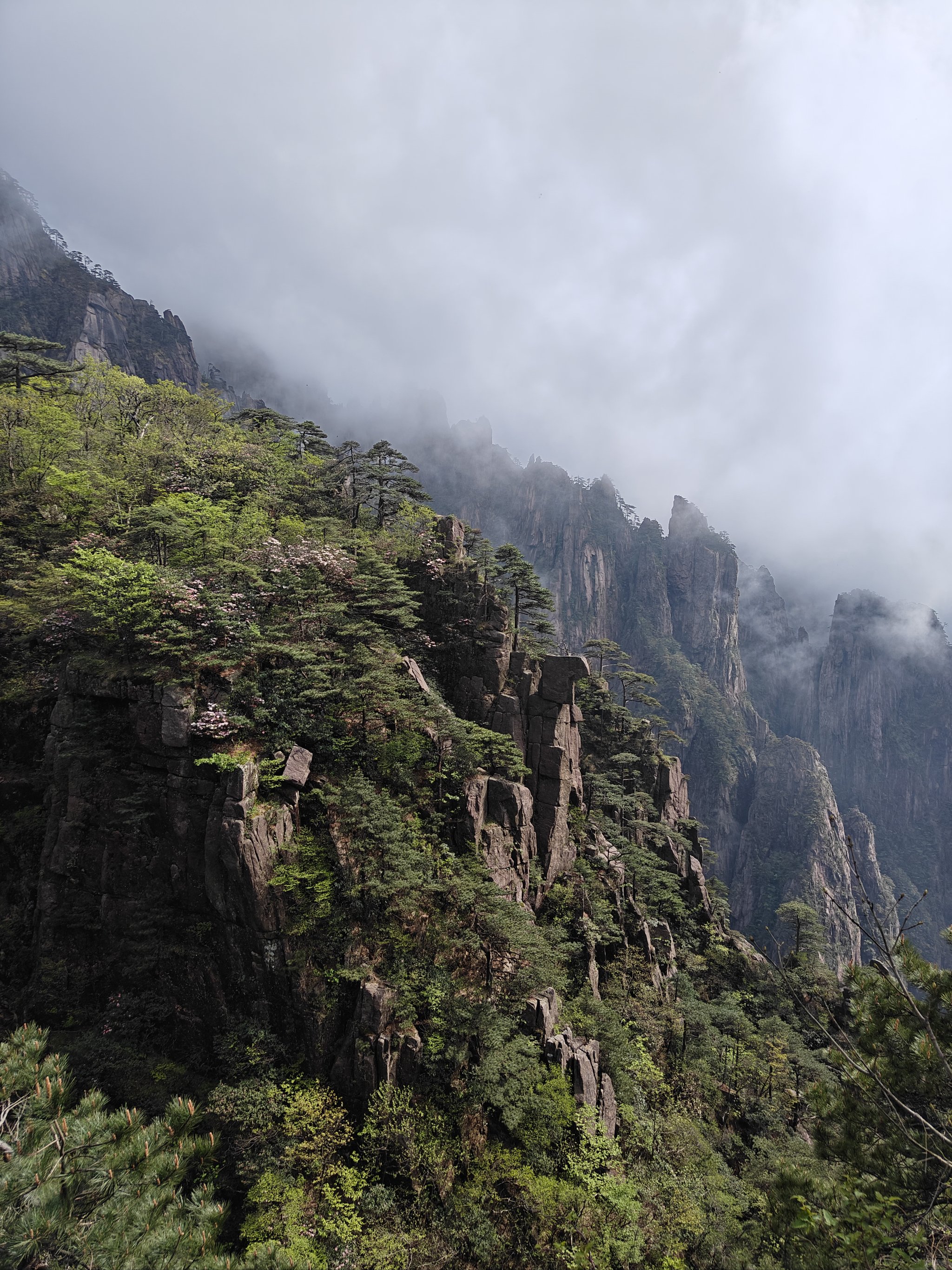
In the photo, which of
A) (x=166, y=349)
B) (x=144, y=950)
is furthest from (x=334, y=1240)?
(x=166, y=349)

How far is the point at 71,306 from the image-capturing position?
78.3 meters

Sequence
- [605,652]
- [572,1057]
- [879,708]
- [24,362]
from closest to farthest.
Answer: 1. [572,1057]
2. [24,362]
3. [605,652]
4. [879,708]

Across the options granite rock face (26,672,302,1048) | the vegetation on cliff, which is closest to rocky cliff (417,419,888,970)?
the vegetation on cliff

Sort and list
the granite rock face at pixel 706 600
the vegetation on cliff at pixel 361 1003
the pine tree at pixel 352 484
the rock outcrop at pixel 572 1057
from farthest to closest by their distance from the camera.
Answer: the granite rock face at pixel 706 600 → the pine tree at pixel 352 484 → the rock outcrop at pixel 572 1057 → the vegetation on cliff at pixel 361 1003

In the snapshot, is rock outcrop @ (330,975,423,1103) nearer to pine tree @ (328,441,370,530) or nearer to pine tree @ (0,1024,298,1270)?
pine tree @ (0,1024,298,1270)

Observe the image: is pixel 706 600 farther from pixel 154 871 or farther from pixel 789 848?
pixel 154 871

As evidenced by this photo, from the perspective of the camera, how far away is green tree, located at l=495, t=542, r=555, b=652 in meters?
28.1

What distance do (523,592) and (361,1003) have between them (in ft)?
71.1

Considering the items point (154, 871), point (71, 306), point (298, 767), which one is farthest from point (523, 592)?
point (71, 306)

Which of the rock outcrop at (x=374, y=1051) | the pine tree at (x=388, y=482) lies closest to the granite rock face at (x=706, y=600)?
the pine tree at (x=388, y=482)

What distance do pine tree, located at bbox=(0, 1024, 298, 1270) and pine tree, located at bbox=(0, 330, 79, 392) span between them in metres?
36.4

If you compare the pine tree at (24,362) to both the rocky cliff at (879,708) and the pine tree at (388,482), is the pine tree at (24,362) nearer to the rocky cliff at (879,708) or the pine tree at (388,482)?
the pine tree at (388,482)

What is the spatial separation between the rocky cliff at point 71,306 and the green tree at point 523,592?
68.9 metres

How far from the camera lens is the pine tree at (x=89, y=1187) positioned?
668 cm
